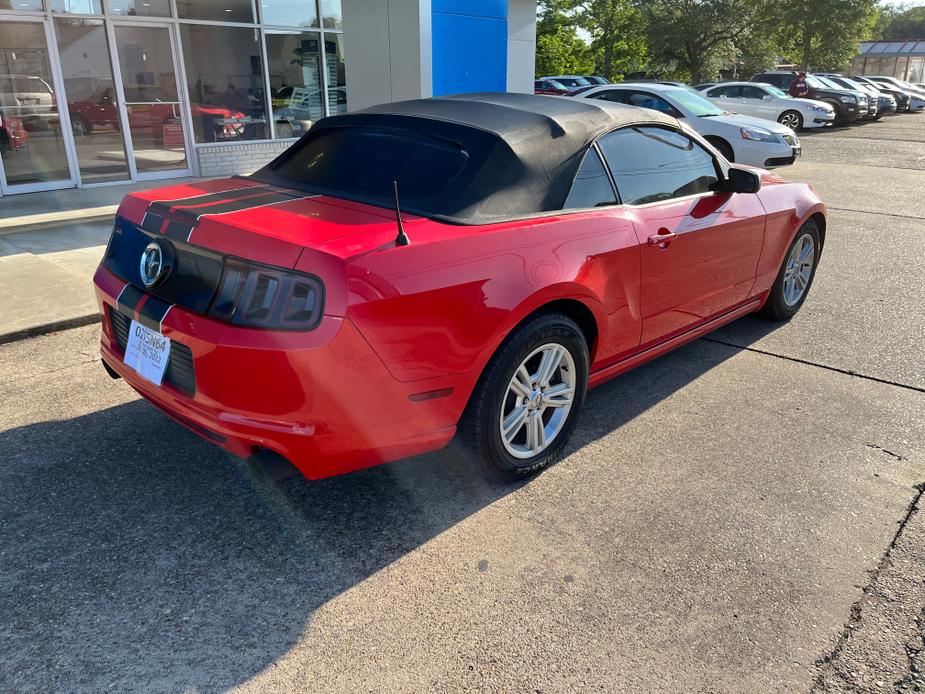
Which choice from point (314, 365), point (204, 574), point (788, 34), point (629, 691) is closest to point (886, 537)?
point (629, 691)

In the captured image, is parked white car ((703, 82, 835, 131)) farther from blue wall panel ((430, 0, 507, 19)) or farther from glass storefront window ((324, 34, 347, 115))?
blue wall panel ((430, 0, 507, 19))

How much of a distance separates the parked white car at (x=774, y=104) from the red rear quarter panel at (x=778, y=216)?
17752 mm

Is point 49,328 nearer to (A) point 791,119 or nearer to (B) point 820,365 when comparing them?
(B) point 820,365

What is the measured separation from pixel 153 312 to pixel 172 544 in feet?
2.92

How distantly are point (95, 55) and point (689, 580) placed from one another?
11232mm

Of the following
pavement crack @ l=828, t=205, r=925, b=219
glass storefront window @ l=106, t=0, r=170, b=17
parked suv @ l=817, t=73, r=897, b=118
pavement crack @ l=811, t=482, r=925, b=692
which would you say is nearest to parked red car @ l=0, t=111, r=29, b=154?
glass storefront window @ l=106, t=0, r=170, b=17

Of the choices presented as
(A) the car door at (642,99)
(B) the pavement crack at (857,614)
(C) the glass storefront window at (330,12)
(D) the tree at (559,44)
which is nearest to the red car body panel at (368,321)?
(B) the pavement crack at (857,614)

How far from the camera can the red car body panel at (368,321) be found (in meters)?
2.48

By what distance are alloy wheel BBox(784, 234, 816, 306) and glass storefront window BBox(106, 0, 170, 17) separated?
999 cm

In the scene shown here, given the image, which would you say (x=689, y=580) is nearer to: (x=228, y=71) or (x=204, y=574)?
(x=204, y=574)

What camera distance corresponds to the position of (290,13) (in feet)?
40.2

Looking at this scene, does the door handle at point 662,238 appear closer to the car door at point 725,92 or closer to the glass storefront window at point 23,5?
the glass storefront window at point 23,5

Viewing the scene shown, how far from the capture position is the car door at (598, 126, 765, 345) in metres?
3.65

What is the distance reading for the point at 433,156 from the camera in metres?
3.30
